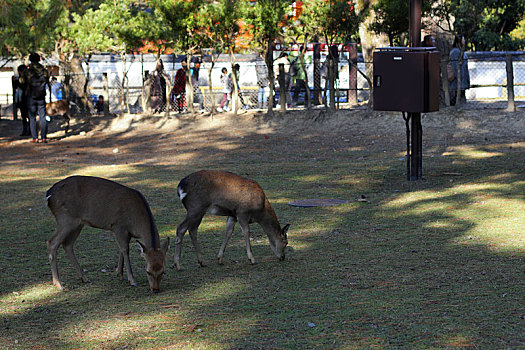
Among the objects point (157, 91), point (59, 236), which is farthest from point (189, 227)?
point (157, 91)

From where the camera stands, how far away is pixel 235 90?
24.2 m

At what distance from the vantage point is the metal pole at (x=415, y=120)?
1291 centimetres

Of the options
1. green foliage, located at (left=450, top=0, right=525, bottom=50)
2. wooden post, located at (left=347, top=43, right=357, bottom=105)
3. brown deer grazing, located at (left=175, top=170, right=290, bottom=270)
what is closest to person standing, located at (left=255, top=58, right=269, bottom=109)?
wooden post, located at (left=347, top=43, right=357, bottom=105)

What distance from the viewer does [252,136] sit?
70.0 ft

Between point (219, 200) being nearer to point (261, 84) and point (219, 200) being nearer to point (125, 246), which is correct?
point (125, 246)

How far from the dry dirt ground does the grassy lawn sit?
192 inches

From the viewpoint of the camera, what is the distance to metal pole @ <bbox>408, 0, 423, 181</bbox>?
12906mm

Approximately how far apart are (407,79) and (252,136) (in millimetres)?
9197

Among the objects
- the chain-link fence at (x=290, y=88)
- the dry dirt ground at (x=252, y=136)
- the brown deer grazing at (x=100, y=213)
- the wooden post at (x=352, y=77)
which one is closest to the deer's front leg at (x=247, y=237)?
the brown deer grazing at (x=100, y=213)

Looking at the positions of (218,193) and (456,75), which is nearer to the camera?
(218,193)

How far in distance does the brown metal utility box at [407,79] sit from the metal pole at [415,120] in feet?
1.39

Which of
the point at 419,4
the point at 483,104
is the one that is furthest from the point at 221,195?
the point at 483,104

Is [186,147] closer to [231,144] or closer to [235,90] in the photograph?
[231,144]

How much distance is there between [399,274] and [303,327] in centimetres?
185
